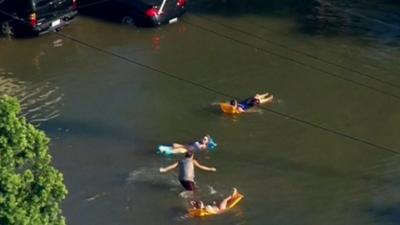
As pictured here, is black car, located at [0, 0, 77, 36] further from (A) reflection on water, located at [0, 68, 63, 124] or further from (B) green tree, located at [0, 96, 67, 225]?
(B) green tree, located at [0, 96, 67, 225]

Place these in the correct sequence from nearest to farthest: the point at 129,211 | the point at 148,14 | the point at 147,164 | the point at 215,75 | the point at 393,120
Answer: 1. the point at 129,211
2. the point at 147,164
3. the point at 393,120
4. the point at 215,75
5. the point at 148,14

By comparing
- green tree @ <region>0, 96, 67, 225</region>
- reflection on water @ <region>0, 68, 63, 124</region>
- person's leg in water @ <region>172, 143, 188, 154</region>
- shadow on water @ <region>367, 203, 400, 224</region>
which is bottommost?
shadow on water @ <region>367, 203, 400, 224</region>

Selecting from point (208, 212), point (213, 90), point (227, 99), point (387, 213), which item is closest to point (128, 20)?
point (213, 90)

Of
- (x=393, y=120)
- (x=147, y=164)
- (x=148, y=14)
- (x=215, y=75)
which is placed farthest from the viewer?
(x=148, y=14)

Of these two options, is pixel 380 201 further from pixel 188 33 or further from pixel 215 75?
pixel 188 33

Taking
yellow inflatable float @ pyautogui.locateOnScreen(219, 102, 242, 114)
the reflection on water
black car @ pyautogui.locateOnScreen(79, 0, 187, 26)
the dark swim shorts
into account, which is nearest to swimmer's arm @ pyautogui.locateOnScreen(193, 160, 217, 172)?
the dark swim shorts

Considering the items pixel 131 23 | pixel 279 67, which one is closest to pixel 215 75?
pixel 279 67
